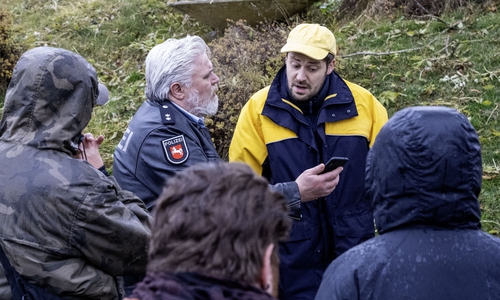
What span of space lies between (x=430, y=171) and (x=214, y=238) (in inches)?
39.3

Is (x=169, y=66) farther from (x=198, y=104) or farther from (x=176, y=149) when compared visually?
(x=176, y=149)

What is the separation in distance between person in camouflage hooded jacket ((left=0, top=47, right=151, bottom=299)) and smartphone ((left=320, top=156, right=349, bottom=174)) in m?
1.16

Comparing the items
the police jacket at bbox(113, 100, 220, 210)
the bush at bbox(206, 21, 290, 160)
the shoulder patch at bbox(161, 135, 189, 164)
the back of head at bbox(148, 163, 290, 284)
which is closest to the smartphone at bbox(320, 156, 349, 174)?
the police jacket at bbox(113, 100, 220, 210)

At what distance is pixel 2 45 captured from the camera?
9.56 m

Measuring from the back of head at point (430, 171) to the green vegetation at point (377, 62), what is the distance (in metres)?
3.25

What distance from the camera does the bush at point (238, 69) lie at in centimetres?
675

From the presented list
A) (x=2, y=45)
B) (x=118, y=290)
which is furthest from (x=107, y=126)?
(x=118, y=290)

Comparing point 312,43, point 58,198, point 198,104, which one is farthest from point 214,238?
point 312,43

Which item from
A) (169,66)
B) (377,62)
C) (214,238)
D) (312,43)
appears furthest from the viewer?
(377,62)

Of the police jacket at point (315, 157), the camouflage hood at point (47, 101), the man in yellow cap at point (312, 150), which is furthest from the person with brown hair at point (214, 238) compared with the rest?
the police jacket at point (315, 157)

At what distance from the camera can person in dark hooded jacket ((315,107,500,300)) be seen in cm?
220

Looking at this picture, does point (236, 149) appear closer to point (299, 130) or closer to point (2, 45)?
point (299, 130)

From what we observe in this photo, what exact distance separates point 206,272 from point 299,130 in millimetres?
2413

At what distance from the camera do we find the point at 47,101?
2.82m
